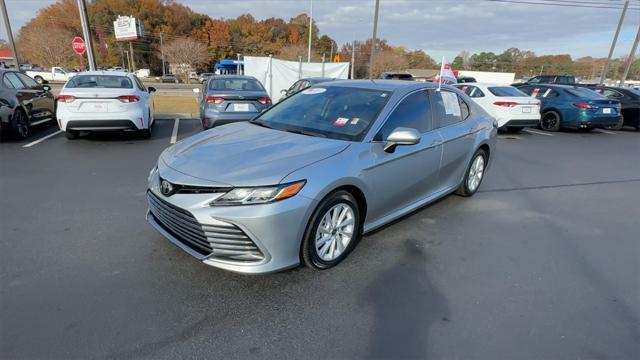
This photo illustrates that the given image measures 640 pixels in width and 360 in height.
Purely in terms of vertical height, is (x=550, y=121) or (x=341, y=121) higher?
(x=341, y=121)

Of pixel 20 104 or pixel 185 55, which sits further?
pixel 185 55

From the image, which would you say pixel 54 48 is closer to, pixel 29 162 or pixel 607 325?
pixel 29 162

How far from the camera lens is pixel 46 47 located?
5269 centimetres

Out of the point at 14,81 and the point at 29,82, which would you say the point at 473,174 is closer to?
the point at 14,81

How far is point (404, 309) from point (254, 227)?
1243 millimetres

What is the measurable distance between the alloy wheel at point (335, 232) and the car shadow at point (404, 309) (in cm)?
42

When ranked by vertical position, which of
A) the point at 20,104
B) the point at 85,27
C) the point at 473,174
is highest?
the point at 85,27

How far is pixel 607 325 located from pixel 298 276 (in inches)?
89.2

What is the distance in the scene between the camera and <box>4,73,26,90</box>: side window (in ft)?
25.2

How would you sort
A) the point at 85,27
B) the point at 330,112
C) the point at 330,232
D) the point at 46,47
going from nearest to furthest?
the point at 330,232 → the point at 330,112 → the point at 85,27 → the point at 46,47

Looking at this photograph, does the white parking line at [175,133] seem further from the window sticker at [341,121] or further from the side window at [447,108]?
the side window at [447,108]

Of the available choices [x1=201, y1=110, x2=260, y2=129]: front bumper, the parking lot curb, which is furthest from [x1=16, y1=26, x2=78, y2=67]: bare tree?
[x1=201, y1=110, x2=260, y2=129]: front bumper

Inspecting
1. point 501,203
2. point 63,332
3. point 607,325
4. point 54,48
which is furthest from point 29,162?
point 54,48

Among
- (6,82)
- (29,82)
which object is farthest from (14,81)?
(29,82)
